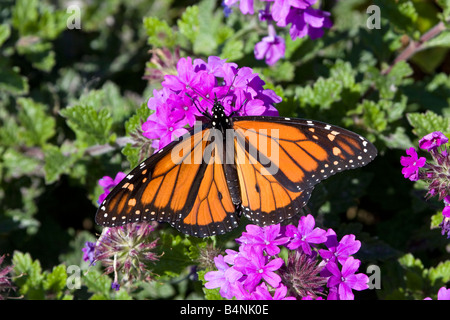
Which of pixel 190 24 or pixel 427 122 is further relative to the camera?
pixel 190 24

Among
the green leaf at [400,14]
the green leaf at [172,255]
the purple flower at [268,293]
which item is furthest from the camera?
the green leaf at [400,14]

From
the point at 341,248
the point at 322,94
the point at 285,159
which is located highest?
the point at 322,94

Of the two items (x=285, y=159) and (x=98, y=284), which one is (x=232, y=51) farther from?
(x=98, y=284)

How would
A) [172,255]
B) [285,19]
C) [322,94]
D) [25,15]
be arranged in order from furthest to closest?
[25,15] → [322,94] → [285,19] → [172,255]

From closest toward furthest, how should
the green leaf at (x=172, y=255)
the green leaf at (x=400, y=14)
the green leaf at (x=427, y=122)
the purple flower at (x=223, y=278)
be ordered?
the purple flower at (x=223, y=278)
the green leaf at (x=172, y=255)
the green leaf at (x=427, y=122)
the green leaf at (x=400, y=14)

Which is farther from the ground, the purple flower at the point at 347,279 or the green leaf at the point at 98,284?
the green leaf at the point at 98,284

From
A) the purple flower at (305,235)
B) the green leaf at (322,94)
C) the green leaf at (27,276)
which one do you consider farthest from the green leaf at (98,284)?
the green leaf at (322,94)

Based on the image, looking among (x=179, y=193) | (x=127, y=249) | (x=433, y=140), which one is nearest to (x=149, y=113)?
(x=179, y=193)

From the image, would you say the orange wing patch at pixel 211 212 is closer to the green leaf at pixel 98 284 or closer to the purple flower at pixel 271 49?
the green leaf at pixel 98 284
